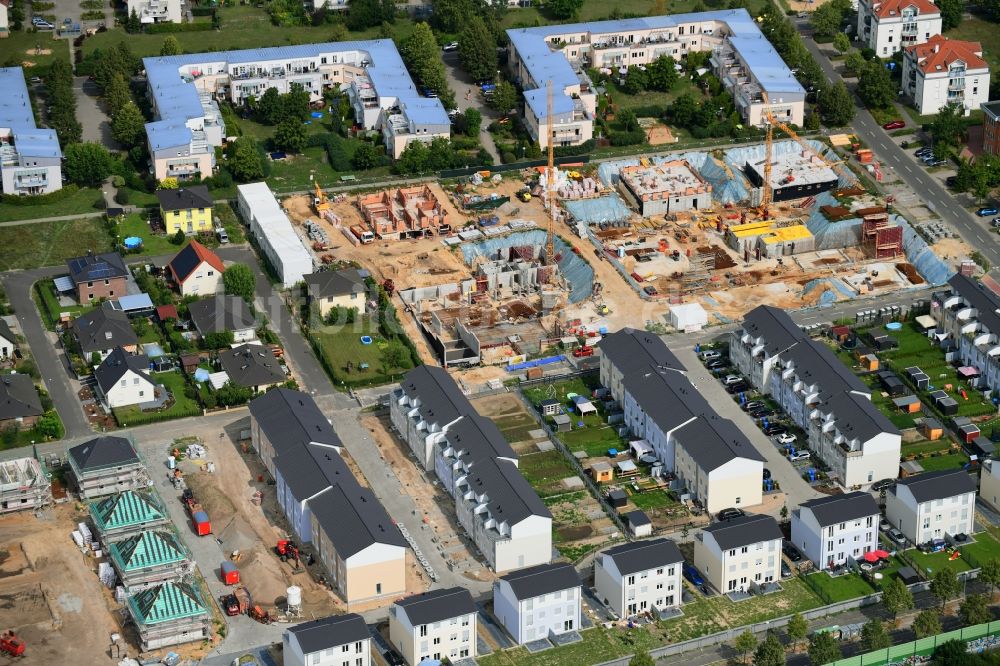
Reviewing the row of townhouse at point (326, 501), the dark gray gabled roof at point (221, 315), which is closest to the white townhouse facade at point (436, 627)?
the row of townhouse at point (326, 501)

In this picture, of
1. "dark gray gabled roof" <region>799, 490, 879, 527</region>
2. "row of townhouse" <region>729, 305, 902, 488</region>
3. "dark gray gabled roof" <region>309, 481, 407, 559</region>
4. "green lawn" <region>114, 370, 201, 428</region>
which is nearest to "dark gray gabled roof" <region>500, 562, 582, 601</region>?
"dark gray gabled roof" <region>309, 481, 407, 559</region>

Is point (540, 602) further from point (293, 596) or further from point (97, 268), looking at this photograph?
point (97, 268)

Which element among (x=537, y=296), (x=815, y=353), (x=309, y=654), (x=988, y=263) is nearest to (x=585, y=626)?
(x=309, y=654)

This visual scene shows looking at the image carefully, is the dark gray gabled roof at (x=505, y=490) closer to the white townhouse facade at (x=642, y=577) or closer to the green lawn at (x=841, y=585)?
the white townhouse facade at (x=642, y=577)

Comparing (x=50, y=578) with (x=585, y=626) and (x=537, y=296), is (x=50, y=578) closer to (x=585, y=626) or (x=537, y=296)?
(x=585, y=626)

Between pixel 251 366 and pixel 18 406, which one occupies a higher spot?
pixel 18 406

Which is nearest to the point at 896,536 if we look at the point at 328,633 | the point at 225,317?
the point at 328,633
